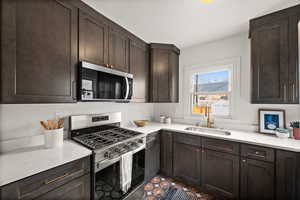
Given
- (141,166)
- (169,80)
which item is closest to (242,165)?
(141,166)

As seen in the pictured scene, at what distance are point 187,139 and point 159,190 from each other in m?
0.88

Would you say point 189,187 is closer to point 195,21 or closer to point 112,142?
point 112,142

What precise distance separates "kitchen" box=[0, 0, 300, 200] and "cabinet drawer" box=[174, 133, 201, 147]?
2 centimetres

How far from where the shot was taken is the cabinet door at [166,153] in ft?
6.98

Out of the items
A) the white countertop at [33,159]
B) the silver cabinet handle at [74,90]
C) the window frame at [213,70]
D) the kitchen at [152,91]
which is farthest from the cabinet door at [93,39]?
the window frame at [213,70]

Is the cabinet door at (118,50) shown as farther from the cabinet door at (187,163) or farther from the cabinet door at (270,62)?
the cabinet door at (270,62)

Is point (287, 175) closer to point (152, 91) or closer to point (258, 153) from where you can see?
point (258, 153)

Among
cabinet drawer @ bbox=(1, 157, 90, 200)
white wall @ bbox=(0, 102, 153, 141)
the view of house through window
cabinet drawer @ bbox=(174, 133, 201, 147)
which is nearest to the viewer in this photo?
cabinet drawer @ bbox=(1, 157, 90, 200)

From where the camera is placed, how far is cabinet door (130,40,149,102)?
2100 millimetres

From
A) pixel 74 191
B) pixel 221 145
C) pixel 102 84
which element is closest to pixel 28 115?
pixel 102 84

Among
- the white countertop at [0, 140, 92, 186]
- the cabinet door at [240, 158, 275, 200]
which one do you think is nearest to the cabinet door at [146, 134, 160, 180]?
the white countertop at [0, 140, 92, 186]

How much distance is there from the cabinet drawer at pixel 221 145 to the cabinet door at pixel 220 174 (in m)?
0.06

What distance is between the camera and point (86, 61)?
1419mm

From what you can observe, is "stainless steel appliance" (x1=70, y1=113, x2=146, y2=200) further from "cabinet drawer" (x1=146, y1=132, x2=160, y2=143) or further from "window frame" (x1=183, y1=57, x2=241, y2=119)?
"window frame" (x1=183, y1=57, x2=241, y2=119)
